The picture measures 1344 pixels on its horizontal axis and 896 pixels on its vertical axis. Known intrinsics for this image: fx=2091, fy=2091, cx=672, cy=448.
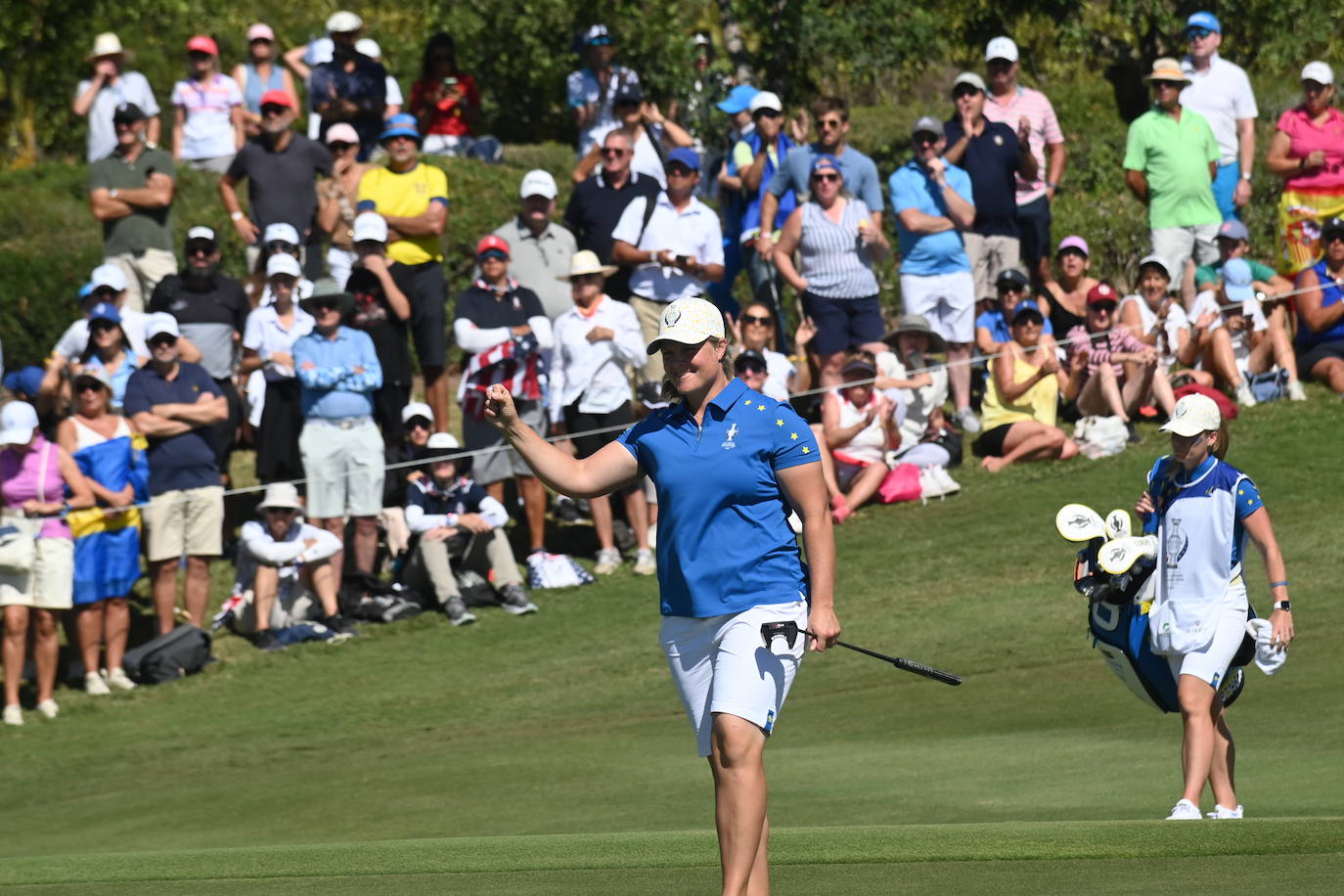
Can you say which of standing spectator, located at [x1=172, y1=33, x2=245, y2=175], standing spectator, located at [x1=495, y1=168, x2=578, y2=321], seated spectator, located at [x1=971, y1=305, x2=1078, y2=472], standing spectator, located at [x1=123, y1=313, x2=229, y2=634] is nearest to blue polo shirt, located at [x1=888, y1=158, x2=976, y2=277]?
seated spectator, located at [x1=971, y1=305, x2=1078, y2=472]

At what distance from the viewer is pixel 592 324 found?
15.3 meters

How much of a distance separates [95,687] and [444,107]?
8733 mm

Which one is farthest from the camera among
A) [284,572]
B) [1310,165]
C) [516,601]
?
[1310,165]

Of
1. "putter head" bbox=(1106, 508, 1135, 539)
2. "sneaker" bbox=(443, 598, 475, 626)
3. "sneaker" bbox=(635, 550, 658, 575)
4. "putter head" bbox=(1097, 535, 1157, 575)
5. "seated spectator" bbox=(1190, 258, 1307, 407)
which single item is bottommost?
"sneaker" bbox=(443, 598, 475, 626)

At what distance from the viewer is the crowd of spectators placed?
1455 centimetres

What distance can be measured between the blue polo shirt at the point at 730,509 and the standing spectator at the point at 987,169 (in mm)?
10489

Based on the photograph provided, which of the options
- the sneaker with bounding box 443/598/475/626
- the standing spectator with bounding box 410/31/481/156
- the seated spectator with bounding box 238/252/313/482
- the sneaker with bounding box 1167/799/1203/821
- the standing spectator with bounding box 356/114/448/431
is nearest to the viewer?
the sneaker with bounding box 1167/799/1203/821

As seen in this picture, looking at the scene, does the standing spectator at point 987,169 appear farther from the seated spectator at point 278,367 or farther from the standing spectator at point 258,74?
the standing spectator at point 258,74

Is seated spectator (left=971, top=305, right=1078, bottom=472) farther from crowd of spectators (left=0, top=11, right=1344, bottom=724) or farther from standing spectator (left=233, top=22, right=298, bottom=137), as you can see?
standing spectator (left=233, top=22, right=298, bottom=137)

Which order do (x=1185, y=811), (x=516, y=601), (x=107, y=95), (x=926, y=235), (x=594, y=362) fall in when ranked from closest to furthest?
(x=1185, y=811) < (x=516, y=601) < (x=594, y=362) < (x=926, y=235) < (x=107, y=95)

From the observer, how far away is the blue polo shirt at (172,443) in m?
14.4

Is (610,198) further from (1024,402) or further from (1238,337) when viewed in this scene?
(1238,337)

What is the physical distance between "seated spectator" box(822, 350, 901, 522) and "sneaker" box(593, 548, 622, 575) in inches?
66.1

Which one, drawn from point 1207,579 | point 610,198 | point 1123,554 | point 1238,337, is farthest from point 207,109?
point 1207,579
